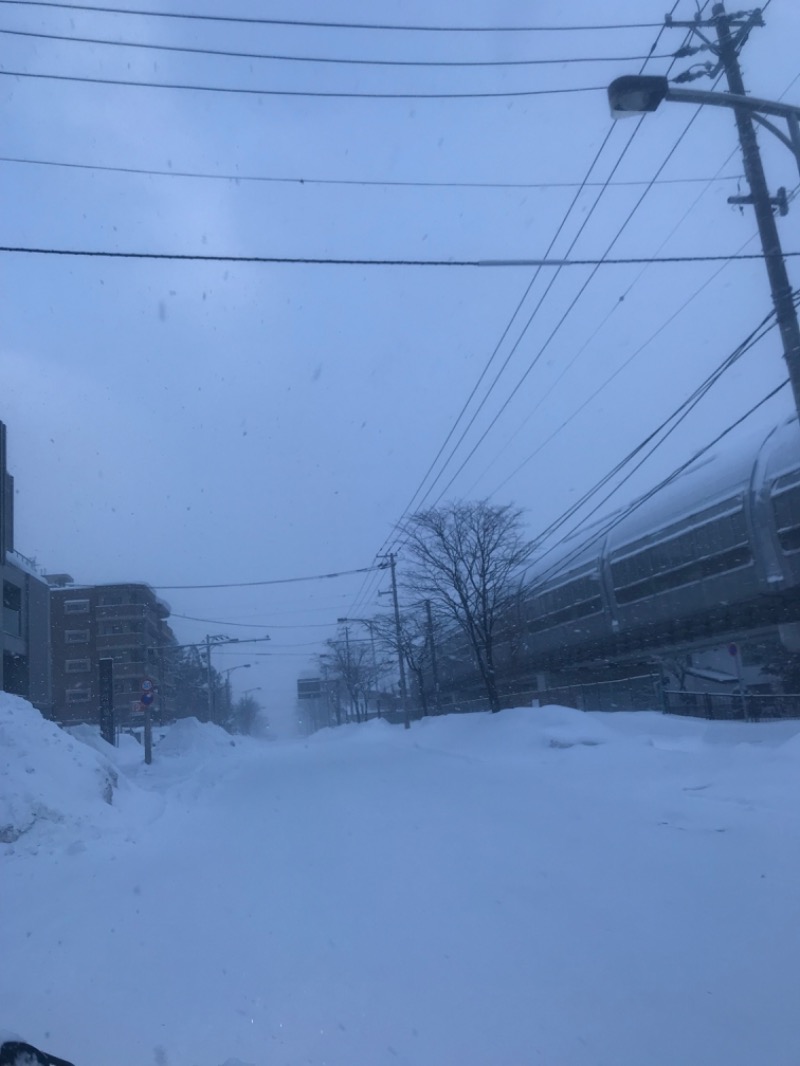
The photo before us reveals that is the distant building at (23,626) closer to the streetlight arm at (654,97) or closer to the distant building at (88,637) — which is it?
the distant building at (88,637)

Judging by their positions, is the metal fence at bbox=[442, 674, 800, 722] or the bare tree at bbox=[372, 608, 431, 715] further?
the bare tree at bbox=[372, 608, 431, 715]

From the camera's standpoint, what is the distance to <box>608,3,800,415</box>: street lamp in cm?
945

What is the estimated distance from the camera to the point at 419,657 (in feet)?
178

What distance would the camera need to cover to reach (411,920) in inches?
289

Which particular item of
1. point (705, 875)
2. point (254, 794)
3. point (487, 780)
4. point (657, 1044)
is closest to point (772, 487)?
point (487, 780)

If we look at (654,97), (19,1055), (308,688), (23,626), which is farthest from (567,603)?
(308,688)

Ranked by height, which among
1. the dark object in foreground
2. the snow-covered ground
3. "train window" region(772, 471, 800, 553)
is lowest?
the snow-covered ground

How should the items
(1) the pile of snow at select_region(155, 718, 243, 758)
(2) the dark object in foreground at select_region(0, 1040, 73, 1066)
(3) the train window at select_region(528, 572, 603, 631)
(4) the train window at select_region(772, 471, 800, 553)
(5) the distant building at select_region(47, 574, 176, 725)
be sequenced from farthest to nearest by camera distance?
(5) the distant building at select_region(47, 574, 176, 725) → (1) the pile of snow at select_region(155, 718, 243, 758) → (3) the train window at select_region(528, 572, 603, 631) → (4) the train window at select_region(772, 471, 800, 553) → (2) the dark object in foreground at select_region(0, 1040, 73, 1066)

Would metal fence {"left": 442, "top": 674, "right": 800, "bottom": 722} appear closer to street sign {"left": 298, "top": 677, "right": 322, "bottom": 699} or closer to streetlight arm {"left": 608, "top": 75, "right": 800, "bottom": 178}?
streetlight arm {"left": 608, "top": 75, "right": 800, "bottom": 178}

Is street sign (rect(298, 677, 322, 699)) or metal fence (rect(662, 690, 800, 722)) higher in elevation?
street sign (rect(298, 677, 322, 699))

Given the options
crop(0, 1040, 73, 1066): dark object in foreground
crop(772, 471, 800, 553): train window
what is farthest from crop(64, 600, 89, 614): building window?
crop(0, 1040, 73, 1066): dark object in foreground

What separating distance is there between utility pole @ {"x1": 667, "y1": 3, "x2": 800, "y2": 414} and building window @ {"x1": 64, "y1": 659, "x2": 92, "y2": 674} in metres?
59.6

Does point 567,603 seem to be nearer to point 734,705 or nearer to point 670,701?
point 670,701

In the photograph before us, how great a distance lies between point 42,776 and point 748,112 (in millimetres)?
13032
